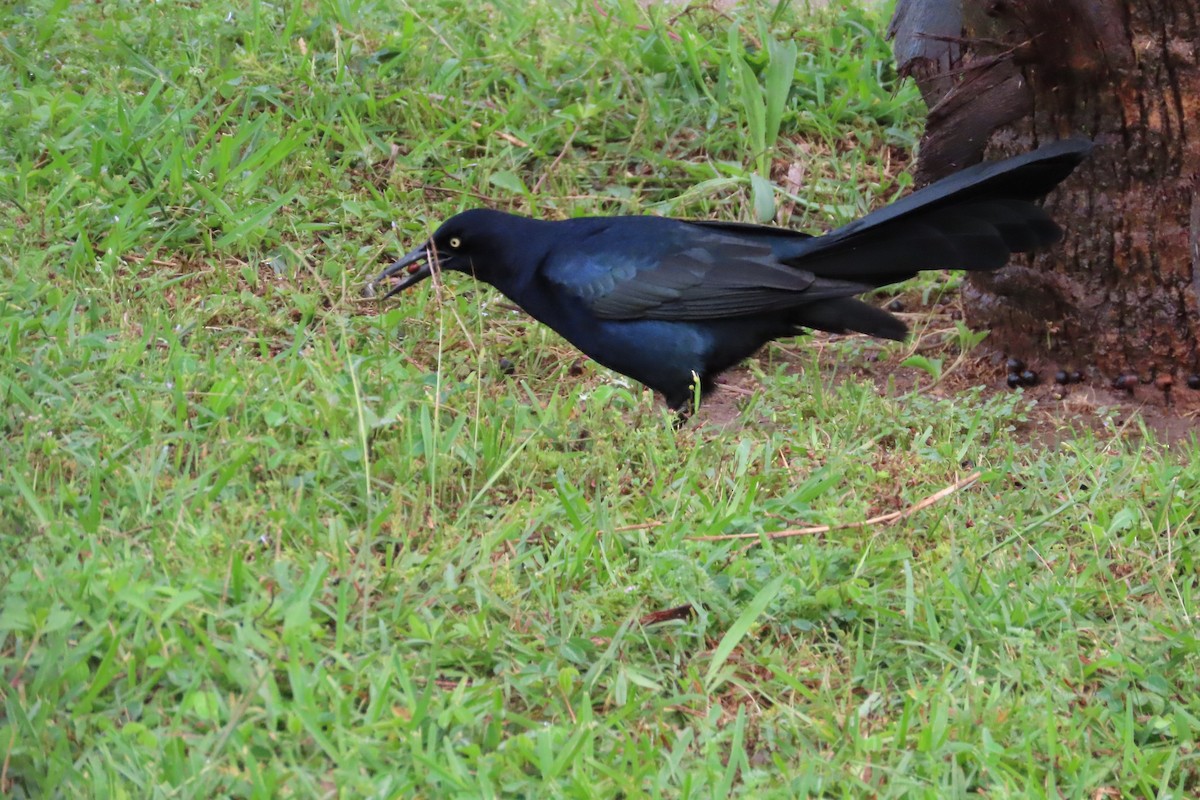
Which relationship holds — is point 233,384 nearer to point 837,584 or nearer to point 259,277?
point 259,277

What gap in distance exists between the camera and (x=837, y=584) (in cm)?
361

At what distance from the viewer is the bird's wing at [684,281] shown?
4.76 meters

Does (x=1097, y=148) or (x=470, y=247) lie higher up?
(x=1097, y=148)

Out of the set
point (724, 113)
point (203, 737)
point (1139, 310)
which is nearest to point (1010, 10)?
point (1139, 310)

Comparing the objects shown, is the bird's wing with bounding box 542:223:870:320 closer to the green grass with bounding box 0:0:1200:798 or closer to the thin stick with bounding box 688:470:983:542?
the green grass with bounding box 0:0:1200:798

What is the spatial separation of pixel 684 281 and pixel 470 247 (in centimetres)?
78

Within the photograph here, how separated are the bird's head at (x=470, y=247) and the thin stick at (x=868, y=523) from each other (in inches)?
65.8

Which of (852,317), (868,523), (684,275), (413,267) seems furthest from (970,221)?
(413,267)

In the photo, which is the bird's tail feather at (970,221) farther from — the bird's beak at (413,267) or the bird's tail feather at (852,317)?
the bird's beak at (413,267)

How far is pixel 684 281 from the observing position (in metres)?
4.84

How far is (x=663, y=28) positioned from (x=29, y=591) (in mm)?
4338

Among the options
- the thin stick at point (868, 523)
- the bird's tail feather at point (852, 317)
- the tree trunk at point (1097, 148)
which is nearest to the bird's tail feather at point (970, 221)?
the bird's tail feather at point (852, 317)

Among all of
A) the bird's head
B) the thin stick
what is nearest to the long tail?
the thin stick

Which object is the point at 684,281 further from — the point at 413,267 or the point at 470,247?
the point at 413,267
